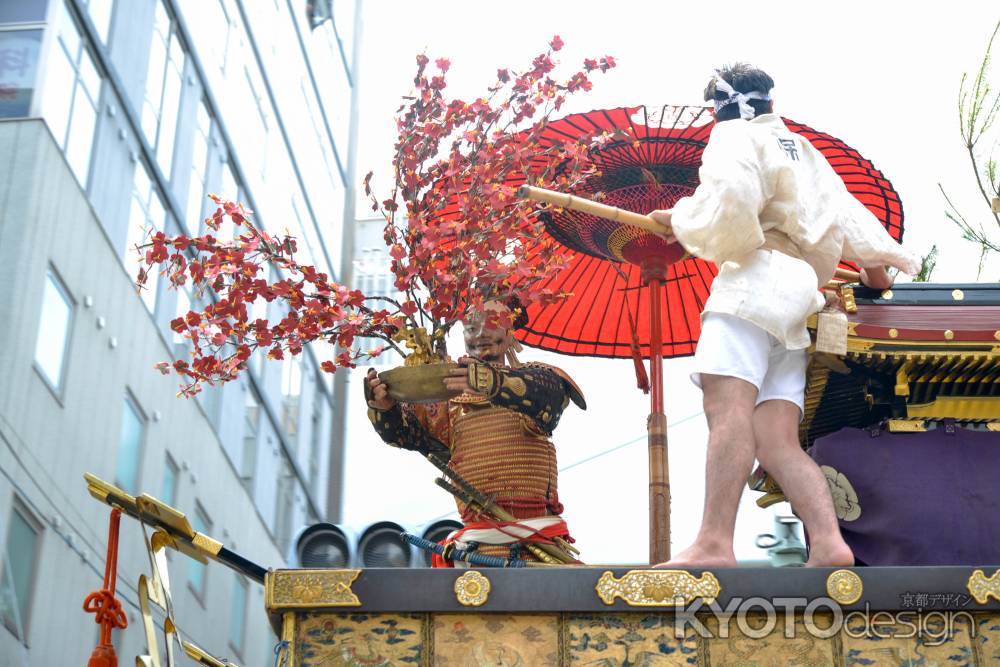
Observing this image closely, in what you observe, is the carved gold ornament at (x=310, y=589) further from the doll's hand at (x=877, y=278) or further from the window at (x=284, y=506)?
the window at (x=284, y=506)

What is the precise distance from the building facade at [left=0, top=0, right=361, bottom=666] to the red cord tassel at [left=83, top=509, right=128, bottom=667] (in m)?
6.88

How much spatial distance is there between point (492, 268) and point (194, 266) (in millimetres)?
1228

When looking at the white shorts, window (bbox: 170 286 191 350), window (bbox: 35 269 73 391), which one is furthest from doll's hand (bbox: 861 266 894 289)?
window (bbox: 170 286 191 350)

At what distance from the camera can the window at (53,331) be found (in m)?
12.6

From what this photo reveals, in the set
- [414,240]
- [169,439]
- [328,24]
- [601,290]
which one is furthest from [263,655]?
[414,240]

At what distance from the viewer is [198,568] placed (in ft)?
57.7

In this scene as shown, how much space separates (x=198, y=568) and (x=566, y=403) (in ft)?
43.3

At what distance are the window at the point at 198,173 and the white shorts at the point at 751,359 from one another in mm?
13358

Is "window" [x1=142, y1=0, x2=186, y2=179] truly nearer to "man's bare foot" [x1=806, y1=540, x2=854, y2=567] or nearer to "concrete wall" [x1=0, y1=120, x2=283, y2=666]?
"concrete wall" [x1=0, y1=120, x2=283, y2=666]

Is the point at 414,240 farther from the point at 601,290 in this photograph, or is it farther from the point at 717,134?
the point at 601,290

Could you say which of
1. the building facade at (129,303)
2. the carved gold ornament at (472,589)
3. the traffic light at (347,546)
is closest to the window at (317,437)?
the building facade at (129,303)

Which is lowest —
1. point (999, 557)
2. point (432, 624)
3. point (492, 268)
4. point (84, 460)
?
point (432, 624)

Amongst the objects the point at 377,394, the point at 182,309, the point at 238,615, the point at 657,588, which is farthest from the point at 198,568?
the point at 657,588

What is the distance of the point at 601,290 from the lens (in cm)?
680
